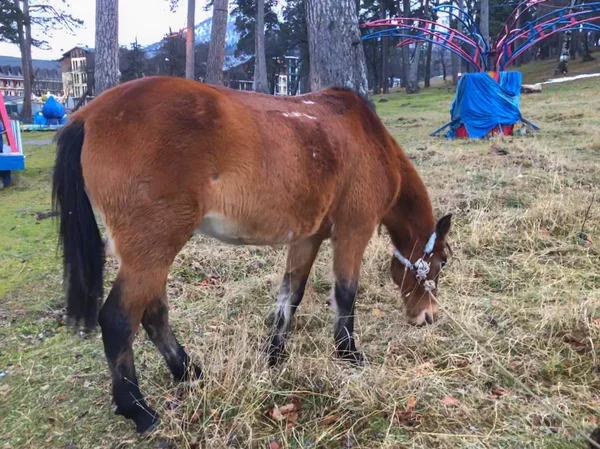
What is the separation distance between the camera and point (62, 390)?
2807mm

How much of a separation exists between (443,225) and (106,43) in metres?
9.41

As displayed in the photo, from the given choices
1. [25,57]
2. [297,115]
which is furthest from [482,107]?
[25,57]

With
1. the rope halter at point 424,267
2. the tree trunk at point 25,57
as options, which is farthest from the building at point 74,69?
the rope halter at point 424,267

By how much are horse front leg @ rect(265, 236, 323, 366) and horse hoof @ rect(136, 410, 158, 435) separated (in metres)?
0.99

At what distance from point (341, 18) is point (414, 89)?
30339 millimetres

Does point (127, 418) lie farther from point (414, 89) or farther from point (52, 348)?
point (414, 89)

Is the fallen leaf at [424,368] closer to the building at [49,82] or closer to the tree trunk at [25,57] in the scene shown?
the tree trunk at [25,57]

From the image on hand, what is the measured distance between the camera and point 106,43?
1033 centimetres

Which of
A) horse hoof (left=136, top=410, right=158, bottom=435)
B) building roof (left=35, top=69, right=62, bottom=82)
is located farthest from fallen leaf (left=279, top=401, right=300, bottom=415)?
building roof (left=35, top=69, right=62, bottom=82)

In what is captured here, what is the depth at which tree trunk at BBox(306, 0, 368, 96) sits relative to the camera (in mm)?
5441

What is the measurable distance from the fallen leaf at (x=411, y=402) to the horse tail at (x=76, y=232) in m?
1.72

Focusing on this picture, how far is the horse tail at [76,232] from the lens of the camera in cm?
242

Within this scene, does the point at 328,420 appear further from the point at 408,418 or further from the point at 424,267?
the point at 424,267

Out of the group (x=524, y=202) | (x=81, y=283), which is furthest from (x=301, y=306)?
(x=524, y=202)
